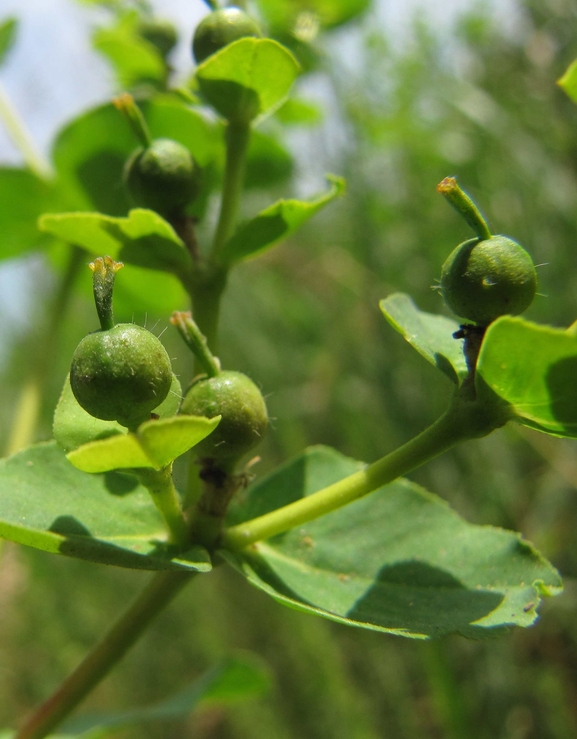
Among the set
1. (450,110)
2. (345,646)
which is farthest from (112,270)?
(450,110)

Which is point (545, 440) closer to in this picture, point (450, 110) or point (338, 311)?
point (338, 311)

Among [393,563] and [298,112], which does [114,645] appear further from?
[298,112]

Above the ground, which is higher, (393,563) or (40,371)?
(393,563)

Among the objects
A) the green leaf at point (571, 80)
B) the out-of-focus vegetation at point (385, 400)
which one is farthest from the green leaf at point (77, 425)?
the out-of-focus vegetation at point (385, 400)

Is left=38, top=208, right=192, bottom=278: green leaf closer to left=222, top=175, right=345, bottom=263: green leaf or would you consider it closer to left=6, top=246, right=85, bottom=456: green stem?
left=222, top=175, right=345, bottom=263: green leaf

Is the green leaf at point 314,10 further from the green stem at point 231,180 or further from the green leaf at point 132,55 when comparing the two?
the green stem at point 231,180

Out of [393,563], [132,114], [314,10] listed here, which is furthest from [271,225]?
[314,10]

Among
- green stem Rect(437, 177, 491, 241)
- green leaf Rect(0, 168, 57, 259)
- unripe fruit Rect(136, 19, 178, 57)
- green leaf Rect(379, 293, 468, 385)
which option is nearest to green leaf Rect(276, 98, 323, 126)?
unripe fruit Rect(136, 19, 178, 57)
